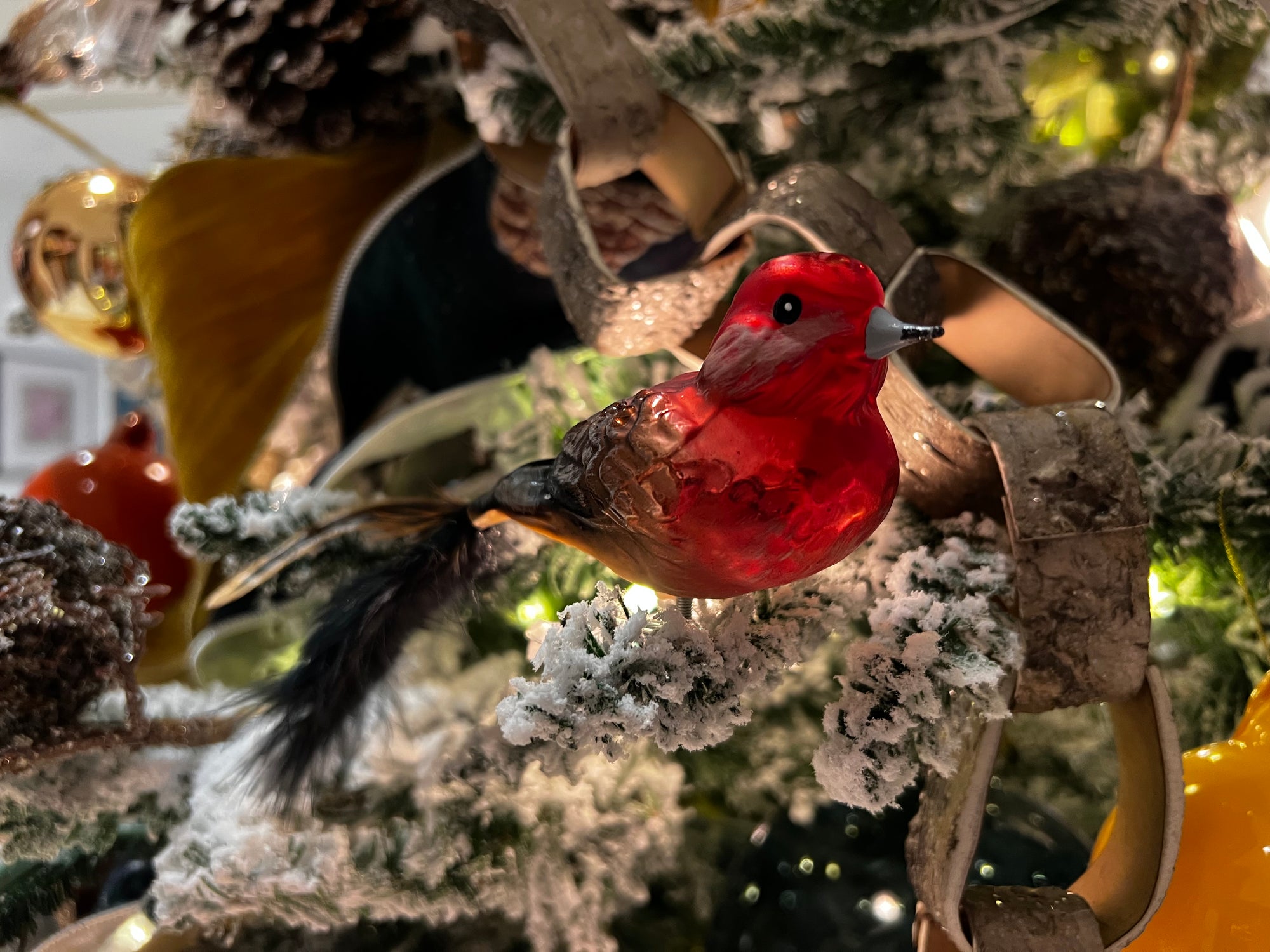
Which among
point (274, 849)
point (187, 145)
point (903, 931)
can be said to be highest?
point (187, 145)

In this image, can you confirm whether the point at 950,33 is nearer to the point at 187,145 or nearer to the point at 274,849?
the point at 274,849

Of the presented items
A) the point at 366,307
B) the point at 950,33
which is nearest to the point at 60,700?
the point at 366,307

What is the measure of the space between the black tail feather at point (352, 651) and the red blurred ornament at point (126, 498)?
27 centimetres

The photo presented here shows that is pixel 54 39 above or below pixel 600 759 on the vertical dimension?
above

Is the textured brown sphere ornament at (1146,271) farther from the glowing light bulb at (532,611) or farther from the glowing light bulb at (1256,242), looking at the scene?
the glowing light bulb at (532,611)

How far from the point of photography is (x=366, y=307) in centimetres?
42

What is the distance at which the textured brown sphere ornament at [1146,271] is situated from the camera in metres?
0.33

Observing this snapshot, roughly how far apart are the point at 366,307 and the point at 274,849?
24 centimetres

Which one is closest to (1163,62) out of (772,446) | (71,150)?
(772,446)

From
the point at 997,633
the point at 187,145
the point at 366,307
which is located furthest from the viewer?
the point at 187,145

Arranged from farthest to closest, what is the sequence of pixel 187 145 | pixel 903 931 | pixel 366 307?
pixel 187 145 < pixel 366 307 < pixel 903 931

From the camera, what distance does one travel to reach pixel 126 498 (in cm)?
48

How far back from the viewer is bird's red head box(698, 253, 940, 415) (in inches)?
6.9

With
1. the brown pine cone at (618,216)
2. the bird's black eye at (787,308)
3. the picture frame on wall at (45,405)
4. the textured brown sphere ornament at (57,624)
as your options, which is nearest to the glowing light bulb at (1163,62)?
the brown pine cone at (618,216)
